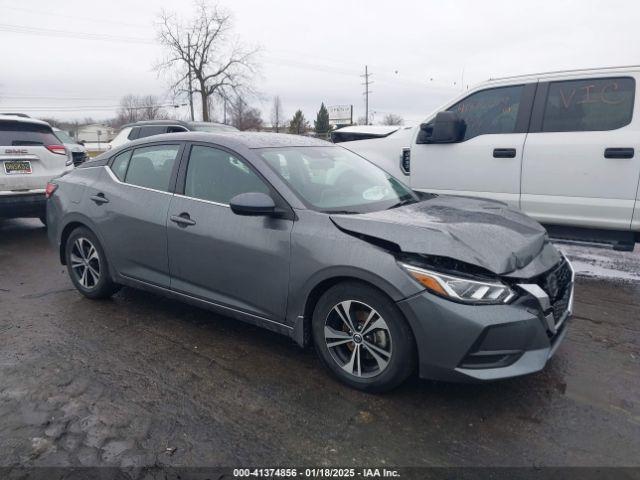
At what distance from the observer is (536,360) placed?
266 cm

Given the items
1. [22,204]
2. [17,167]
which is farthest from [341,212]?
[17,167]

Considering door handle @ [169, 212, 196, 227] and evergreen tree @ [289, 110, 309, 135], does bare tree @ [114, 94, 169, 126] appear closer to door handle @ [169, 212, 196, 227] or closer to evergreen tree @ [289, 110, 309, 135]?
evergreen tree @ [289, 110, 309, 135]

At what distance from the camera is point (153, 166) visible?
4129 millimetres

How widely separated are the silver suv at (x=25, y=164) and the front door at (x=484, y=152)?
5.45m

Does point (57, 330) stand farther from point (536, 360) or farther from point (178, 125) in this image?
point (178, 125)

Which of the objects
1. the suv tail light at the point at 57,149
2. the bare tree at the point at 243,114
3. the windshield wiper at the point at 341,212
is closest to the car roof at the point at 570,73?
the windshield wiper at the point at 341,212

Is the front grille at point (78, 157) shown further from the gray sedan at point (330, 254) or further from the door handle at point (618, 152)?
the door handle at point (618, 152)

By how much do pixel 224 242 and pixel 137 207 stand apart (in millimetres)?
1063

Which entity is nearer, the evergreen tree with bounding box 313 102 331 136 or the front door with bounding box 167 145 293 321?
the front door with bounding box 167 145 293 321

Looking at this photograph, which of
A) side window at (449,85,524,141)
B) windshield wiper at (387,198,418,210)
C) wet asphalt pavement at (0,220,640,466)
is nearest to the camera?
wet asphalt pavement at (0,220,640,466)

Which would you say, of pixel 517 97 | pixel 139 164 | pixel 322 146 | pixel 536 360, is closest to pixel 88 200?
pixel 139 164

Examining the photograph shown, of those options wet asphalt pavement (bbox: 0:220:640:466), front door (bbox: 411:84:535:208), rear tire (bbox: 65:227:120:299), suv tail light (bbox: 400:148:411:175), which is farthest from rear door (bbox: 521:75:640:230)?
rear tire (bbox: 65:227:120:299)

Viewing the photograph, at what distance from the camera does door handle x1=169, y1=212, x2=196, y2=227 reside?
3.64m

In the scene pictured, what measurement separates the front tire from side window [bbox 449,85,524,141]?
11.0ft
